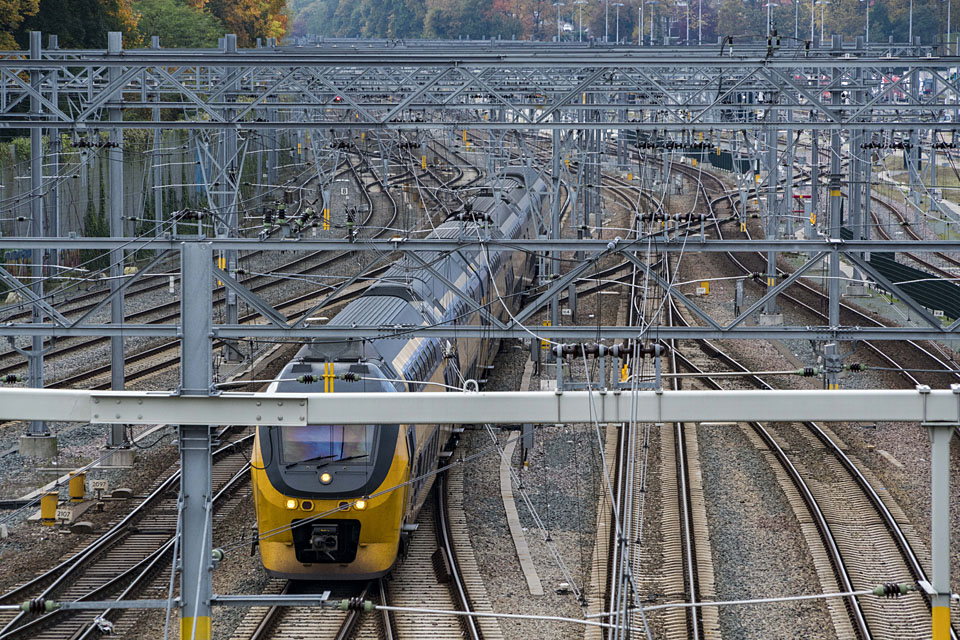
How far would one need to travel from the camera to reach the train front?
42.9ft

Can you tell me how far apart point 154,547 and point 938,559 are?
1030 centimetres

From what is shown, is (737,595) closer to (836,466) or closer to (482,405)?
(836,466)

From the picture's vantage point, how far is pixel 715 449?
1975 cm

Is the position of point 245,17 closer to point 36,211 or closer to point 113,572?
point 36,211

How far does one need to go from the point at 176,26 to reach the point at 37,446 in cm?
4224

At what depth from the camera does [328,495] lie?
13039mm

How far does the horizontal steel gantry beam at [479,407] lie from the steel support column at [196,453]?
0.15 metres

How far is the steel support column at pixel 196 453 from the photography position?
25.2 feet

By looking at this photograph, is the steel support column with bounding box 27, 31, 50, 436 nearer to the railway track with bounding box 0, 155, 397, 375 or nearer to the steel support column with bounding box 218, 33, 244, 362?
the railway track with bounding box 0, 155, 397, 375

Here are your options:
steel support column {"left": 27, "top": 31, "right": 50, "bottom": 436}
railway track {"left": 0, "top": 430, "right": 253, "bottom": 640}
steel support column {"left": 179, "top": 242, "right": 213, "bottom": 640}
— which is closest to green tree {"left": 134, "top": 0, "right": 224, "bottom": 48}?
steel support column {"left": 27, "top": 31, "right": 50, "bottom": 436}

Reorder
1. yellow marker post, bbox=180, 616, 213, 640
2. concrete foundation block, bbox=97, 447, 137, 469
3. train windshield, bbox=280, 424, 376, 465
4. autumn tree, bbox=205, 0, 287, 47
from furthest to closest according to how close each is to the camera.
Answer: autumn tree, bbox=205, 0, 287, 47 < concrete foundation block, bbox=97, 447, 137, 469 < train windshield, bbox=280, 424, 376, 465 < yellow marker post, bbox=180, 616, 213, 640

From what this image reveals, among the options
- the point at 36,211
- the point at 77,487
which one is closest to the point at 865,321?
the point at 36,211

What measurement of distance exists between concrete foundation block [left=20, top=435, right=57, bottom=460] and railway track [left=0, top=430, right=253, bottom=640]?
2.10 m

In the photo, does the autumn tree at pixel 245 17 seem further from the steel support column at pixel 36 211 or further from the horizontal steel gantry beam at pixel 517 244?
the horizontal steel gantry beam at pixel 517 244
